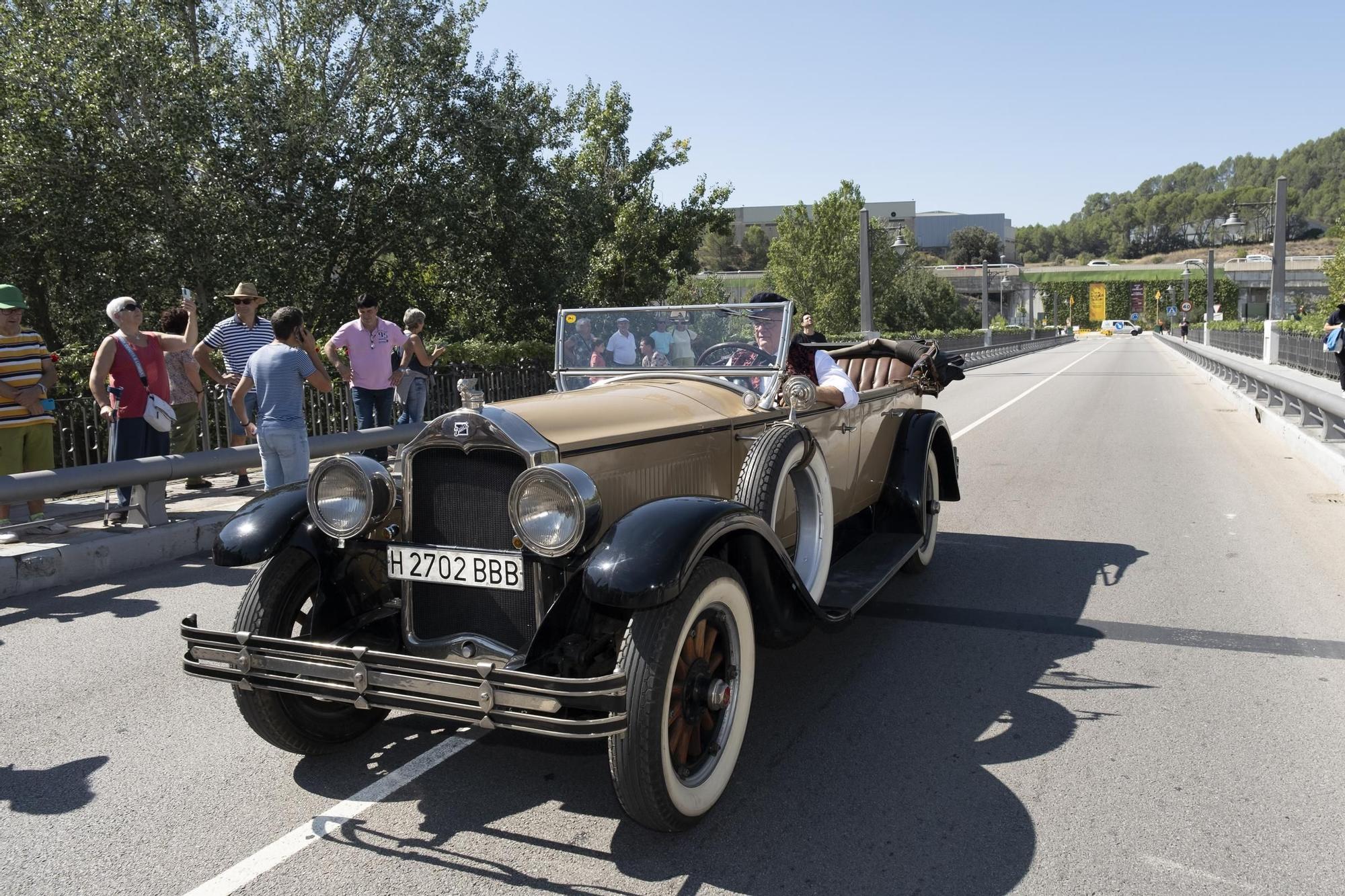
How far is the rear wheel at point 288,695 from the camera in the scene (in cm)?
336

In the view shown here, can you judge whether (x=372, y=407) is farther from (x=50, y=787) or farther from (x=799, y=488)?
(x=50, y=787)

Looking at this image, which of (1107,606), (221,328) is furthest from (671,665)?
(221,328)

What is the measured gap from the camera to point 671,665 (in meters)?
2.87

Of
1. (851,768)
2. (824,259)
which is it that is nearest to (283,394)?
(851,768)

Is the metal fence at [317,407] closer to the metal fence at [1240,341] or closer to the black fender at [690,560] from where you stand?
the black fender at [690,560]

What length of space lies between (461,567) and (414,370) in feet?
28.1

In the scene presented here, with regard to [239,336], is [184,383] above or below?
below

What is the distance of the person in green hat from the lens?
700cm

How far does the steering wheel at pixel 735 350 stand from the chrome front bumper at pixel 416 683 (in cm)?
239

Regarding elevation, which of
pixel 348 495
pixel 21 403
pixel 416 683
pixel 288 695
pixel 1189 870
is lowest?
pixel 1189 870

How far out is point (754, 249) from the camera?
108500 mm

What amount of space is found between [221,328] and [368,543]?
5413 millimetres

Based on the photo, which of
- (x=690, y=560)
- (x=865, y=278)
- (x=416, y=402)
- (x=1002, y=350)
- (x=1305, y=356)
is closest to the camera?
(x=690, y=560)

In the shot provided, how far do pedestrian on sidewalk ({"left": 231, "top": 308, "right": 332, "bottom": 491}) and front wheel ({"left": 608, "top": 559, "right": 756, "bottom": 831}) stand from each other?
3886mm
